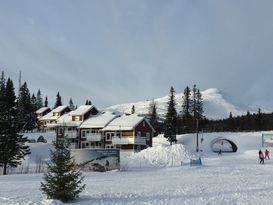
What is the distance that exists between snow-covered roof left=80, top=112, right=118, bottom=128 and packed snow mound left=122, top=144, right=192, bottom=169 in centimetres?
2936

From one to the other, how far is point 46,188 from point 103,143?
60899 mm

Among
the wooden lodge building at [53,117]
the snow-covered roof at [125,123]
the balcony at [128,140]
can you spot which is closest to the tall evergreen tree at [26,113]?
the wooden lodge building at [53,117]

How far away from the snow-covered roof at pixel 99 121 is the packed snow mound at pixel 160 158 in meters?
29.4

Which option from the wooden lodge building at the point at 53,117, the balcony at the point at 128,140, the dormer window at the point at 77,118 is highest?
the wooden lodge building at the point at 53,117

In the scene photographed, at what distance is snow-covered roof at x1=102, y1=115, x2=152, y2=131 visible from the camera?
75.6 metres

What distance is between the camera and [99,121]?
269ft

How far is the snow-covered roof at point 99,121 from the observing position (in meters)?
80.7

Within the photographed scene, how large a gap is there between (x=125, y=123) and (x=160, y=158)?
2747 centimetres

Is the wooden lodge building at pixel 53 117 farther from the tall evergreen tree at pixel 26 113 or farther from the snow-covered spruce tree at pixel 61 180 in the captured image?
the snow-covered spruce tree at pixel 61 180

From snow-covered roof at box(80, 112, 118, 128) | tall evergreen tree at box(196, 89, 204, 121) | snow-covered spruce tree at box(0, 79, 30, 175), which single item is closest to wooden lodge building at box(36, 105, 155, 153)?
snow-covered roof at box(80, 112, 118, 128)

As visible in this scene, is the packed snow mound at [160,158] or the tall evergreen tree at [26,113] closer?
the packed snow mound at [160,158]

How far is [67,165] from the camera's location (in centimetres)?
1889

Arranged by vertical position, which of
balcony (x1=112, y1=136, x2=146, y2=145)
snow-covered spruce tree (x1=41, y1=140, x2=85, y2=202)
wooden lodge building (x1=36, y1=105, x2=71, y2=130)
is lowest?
snow-covered spruce tree (x1=41, y1=140, x2=85, y2=202)

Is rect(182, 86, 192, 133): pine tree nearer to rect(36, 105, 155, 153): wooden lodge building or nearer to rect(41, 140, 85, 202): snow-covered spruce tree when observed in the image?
rect(36, 105, 155, 153): wooden lodge building
